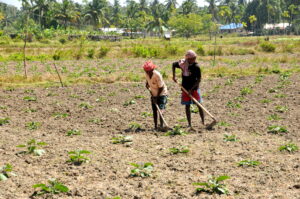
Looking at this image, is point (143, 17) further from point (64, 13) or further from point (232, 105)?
point (232, 105)

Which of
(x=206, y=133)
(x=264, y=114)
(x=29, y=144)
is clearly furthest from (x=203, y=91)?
(x=29, y=144)

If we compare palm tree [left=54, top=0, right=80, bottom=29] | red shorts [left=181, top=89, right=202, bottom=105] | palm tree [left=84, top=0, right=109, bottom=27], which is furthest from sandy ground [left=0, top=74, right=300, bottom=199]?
palm tree [left=84, top=0, right=109, bottom=27]

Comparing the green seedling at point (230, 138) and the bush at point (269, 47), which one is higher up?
the bush at point (269, 47)

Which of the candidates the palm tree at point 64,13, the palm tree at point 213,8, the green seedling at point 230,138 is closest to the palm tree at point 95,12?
the palm tree at point 64,13

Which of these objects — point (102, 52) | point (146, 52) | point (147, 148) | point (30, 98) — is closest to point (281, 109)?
point (147, 148)

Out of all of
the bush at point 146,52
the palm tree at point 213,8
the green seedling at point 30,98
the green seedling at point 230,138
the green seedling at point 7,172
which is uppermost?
the palm tree at point 213,8

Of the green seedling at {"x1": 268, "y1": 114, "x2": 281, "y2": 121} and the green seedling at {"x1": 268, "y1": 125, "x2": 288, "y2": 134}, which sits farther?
the green seedling at {"x1": 268, "y1": 114, "x2": 281, "y2": 121}

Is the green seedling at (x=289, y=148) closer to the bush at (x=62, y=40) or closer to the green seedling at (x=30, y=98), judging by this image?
the green seedling at (x=30, y=98)

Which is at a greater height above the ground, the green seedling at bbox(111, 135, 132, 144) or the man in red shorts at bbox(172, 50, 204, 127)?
the man in red shorts at bbox(172, 50, 204, 127)

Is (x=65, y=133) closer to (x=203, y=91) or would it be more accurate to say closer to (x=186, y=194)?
(x=186, y=194)

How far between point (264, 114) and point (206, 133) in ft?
8.18

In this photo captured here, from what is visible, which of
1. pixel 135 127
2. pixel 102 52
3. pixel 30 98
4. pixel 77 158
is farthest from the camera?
pixel 102 52

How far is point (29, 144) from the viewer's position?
271 inches

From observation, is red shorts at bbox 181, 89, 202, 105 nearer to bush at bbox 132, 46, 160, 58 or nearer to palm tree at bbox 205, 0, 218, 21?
bush at bbox 132, 46, 160, 58
